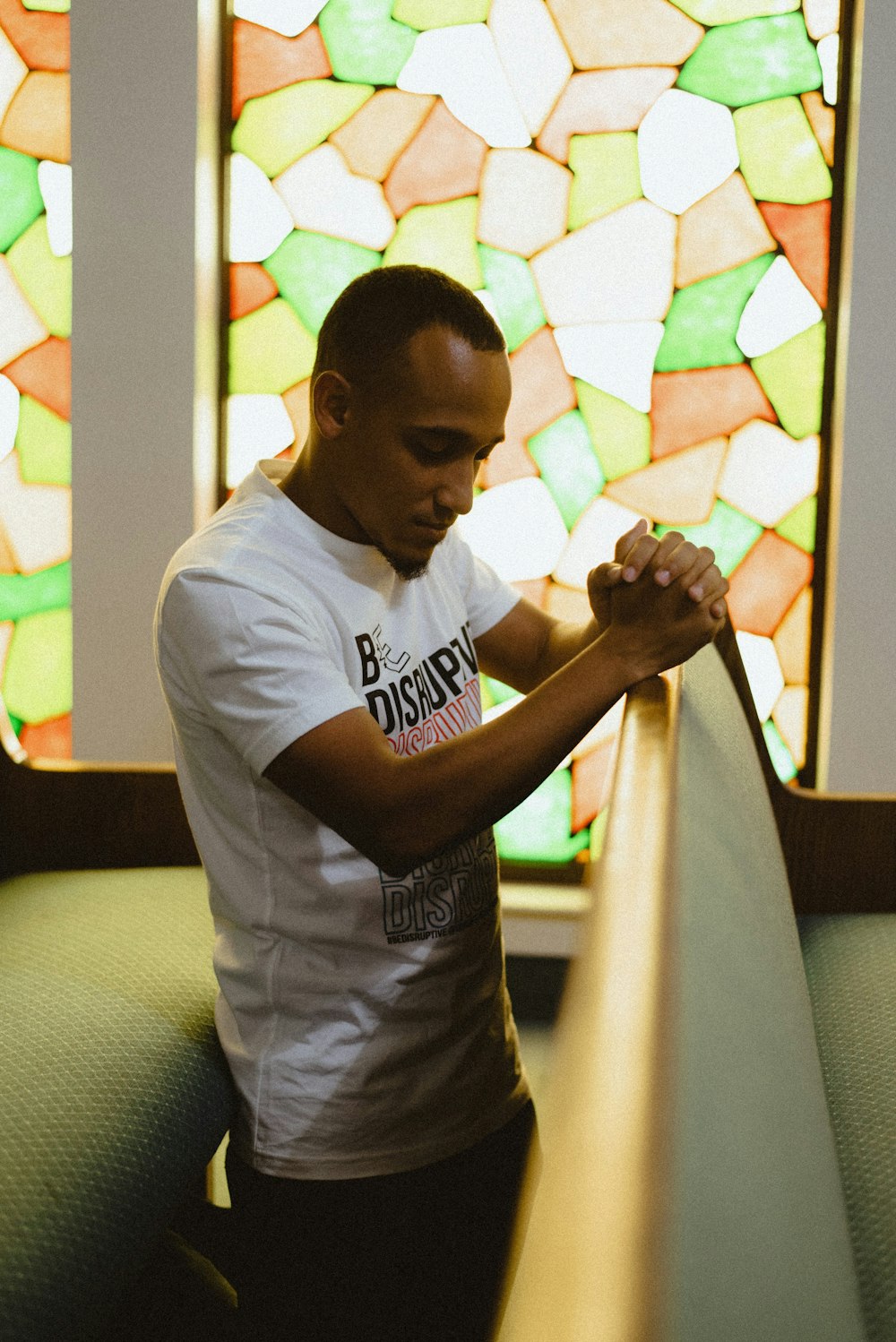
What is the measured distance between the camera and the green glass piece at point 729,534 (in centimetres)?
271

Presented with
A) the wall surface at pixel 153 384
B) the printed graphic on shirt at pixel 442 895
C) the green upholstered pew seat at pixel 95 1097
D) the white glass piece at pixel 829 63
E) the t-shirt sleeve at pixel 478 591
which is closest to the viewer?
the green upholstered pew seat at pixel 95 1097

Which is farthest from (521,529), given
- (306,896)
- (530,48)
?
(306,896)

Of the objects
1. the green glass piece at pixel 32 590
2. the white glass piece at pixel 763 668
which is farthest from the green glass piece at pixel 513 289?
the green glass piece at pixel 32 590

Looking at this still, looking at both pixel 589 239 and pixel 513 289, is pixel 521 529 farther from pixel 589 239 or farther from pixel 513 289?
pixel 589 239

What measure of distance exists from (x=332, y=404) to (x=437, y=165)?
1.78 metres

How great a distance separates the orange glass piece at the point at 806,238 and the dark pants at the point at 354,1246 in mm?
2192

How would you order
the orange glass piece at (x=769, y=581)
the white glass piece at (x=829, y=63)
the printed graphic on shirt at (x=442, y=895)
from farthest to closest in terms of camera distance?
the orange glass piece at (x=769, y=581) → the white glass piece at (x=829, y=63) → the printed graphic on shirt at (x=442, y=895)

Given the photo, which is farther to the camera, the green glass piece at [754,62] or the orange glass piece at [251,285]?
the orange glass piece at [251,285]

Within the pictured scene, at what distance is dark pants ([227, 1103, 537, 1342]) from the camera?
1.09 meters

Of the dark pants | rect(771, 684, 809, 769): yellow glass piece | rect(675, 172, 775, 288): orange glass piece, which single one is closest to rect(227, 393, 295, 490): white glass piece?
rect(675, 172, 775, 288): orange glass piece

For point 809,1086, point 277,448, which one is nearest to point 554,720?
point 809,1086

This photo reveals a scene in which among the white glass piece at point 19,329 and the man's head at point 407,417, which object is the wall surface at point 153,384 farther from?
the man's head at point 407,417

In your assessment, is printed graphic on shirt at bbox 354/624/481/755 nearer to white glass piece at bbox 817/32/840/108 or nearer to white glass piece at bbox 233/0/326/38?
white glass piece at bbox 817/32/840/108

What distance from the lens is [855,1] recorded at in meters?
2.55
